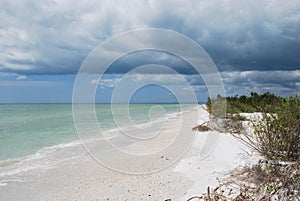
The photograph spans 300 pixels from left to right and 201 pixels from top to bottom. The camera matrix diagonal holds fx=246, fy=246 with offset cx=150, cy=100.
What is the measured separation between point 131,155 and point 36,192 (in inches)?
141

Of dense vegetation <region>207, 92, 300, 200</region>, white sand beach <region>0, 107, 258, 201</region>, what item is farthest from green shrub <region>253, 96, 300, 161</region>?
white sand beach <region>0, 107, 258, 201</region>

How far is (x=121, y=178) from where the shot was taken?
5711 millimetres

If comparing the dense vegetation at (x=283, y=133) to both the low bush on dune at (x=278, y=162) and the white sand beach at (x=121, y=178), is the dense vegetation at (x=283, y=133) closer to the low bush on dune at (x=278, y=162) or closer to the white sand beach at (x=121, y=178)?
the low bush on dune at (x=278, y=162)

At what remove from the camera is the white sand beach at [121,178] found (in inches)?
184

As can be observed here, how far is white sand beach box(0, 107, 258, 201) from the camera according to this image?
4680 mm

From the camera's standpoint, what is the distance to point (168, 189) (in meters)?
4.74

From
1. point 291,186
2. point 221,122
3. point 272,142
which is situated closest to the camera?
point 291,186

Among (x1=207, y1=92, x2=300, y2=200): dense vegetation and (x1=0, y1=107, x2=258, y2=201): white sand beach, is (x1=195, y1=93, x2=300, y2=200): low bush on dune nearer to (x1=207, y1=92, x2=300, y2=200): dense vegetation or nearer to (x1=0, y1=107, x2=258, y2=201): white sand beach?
(x1=207, y1=92, x2=300, y2=200): dense vegetation

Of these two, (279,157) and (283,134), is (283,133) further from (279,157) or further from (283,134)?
(279,157)

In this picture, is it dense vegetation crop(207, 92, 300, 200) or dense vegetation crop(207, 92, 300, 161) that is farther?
dense vegetation crop(207, 92, 300, 161)

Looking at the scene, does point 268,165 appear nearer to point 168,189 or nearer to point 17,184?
point 168,189

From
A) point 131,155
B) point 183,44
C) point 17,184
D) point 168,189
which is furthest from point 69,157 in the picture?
point 183,44

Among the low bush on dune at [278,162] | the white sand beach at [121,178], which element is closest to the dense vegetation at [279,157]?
the low bush on dune at [278,162]

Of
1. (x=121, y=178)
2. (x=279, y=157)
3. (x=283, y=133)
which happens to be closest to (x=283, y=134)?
(x=283, y=133)
